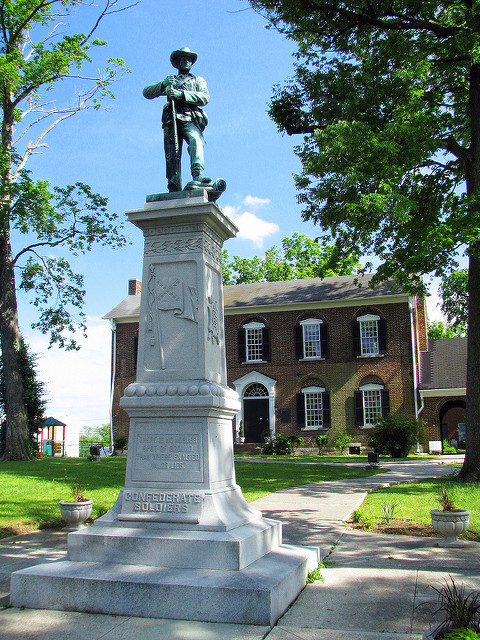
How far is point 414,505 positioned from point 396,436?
50.6 feet

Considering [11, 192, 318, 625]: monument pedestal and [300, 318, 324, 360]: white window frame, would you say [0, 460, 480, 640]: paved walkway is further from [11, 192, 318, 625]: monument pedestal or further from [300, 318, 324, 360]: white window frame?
[300, 318, 324, 360]: white window frame

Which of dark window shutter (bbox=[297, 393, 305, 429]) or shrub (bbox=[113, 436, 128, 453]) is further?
dark window shutter (bbox=[297, 393, 305, 429])

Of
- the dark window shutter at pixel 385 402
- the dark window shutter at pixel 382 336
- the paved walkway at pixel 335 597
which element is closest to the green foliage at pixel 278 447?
the dark window shutter at pixel 385 402

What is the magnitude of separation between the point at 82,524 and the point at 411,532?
4.84 m

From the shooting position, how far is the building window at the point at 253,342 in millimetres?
31656

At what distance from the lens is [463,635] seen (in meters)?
2.96

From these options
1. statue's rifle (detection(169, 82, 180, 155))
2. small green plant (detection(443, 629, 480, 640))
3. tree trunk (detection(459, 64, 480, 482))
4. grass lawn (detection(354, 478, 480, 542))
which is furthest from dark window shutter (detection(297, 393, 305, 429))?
small green plant (detection(443, 629, 480, 640))

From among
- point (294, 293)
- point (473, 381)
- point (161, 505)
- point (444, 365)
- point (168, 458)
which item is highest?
point (294, 293)

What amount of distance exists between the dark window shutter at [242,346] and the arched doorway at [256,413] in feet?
5.04

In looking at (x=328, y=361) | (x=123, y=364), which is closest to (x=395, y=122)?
(x=328, y=361)

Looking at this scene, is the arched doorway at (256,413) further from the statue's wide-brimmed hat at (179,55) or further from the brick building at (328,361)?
the statue's wide-brimmed hat at (179,55)

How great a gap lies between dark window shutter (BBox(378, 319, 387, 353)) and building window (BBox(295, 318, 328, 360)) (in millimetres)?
2771

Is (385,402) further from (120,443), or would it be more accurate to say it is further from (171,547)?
(171,547)

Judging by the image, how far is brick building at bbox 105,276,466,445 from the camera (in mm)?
28875
